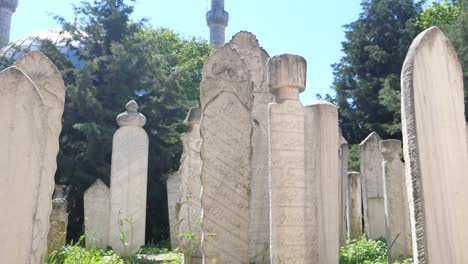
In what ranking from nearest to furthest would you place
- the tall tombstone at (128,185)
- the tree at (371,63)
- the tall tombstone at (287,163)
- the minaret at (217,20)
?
the tall tombstone at (287,163), the tall tombstone at (128,185), the tree at (371,63), the minaret at (217,20)

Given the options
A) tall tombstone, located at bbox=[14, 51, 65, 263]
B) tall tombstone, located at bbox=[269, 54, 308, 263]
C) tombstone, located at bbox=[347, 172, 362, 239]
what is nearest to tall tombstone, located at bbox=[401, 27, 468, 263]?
tall tombstone, located at bbox=[269, 54, 308, 263]

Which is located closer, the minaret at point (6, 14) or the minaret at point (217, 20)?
the minaret at point (6, 14)

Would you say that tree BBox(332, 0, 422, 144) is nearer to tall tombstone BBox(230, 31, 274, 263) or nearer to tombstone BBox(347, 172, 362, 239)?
tombstone BBox(347, 172, 362, 239)

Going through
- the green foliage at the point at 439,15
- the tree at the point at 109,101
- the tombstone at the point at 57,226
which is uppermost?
the green foliage at the point at 439,15

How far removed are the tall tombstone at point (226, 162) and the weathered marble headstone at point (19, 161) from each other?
7.59 ft

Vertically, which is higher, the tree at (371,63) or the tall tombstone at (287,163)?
the tree at (371,63)

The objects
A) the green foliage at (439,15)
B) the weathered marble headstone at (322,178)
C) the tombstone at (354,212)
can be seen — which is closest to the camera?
the weathered marble headstone at (322,178)

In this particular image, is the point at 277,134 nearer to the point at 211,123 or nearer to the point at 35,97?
the point at 211,123

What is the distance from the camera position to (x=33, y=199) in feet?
9.78

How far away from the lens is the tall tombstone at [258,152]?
20.4 ft

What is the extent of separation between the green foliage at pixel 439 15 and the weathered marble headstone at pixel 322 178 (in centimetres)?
1895

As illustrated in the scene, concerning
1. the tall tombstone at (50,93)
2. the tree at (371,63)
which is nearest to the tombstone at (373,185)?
the tall tombstone at (50,93)

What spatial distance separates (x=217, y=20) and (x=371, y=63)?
120 ft

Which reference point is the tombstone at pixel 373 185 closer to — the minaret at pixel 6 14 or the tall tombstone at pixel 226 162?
the tall tombstone at pixel 226 162
